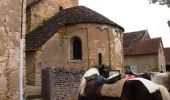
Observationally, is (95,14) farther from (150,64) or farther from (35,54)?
(150,64)

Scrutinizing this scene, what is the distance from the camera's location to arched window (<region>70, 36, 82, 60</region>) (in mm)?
22547

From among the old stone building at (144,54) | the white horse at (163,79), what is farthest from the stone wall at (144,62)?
the white horse at (163,79)

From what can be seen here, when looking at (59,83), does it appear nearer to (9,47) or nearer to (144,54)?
(9,47)

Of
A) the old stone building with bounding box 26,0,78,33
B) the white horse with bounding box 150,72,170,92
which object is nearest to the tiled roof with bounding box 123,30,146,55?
the old stone building with bounding box 26,0,78,33

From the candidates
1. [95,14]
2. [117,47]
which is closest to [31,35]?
[95,14]

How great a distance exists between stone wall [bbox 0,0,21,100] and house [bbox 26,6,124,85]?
8407 millimetres

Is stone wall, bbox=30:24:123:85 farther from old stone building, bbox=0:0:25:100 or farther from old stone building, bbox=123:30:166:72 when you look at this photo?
old stone building, bbox=123:30:166:72

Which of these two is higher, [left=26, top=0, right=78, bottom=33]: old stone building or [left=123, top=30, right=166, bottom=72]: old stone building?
[left=26, top=0, right=78, bottom=33]: old stone building

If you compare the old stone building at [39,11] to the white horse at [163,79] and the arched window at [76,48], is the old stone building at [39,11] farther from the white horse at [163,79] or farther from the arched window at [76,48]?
the white horse at [163,79]

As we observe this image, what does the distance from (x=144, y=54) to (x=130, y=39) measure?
467 cm

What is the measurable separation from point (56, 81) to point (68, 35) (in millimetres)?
9425

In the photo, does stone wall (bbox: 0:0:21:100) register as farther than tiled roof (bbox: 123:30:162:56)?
No

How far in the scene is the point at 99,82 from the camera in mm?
5758

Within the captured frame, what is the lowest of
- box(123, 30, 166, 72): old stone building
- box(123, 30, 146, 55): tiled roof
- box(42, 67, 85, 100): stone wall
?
box(42, 67, 85, 100): stone wall
